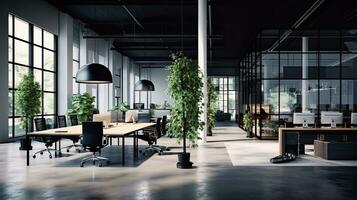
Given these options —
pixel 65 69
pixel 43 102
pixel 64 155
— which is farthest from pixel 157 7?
pixel 64 155

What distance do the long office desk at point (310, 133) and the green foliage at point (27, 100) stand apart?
7489mm

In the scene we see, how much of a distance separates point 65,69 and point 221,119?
17523 millimetres

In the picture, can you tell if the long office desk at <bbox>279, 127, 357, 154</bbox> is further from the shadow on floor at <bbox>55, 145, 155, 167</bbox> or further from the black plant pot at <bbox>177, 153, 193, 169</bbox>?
the shadow on floor at <bbox>55, 145, 155, 167</bbox>

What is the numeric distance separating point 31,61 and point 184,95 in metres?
9.42

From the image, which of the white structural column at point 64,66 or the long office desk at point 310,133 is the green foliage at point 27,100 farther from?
the long office desk at point 310,133

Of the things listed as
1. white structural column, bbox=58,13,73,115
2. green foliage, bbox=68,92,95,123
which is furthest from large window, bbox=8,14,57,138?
green foliage, bbox=68,92,95,123

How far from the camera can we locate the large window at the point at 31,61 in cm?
1466

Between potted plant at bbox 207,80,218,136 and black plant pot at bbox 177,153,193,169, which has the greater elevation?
potted plant at bbox 207,80,218,136

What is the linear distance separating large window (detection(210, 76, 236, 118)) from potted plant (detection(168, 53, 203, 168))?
2705 cm

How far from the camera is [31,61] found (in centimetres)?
1614

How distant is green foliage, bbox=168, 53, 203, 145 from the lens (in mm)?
8922

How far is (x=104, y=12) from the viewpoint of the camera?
17.7 meters

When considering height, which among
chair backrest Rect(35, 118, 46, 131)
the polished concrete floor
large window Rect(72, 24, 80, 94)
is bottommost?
the polished concrete floor

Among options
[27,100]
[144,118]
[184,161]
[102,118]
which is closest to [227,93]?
[144,118]
